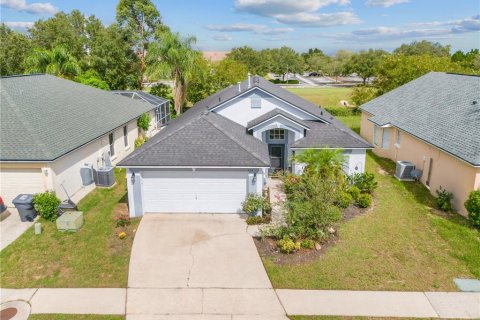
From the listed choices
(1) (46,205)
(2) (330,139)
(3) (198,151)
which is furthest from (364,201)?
(1) (46,205)

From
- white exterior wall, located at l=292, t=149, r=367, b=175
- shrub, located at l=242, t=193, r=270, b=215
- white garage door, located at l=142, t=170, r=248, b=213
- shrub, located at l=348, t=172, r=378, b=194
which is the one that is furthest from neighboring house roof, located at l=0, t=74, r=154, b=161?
shrub, located at l=348, t=172, r=378, b=194

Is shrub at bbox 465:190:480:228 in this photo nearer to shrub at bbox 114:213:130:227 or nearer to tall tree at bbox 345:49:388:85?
shrub at bbox 114:213:130:227

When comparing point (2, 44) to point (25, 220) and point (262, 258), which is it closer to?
point (25, 220)

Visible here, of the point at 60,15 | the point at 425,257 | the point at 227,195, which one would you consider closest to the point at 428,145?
the point at 425,257

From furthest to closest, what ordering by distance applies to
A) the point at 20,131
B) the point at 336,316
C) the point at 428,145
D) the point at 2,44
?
the point at 2,44 < the point at 428,145 < the point at 20,131 < the point at 336,316

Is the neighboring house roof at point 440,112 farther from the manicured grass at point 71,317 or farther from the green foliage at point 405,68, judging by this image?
the manicured grass at point 71,317

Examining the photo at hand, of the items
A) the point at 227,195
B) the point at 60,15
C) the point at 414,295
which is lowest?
the point at 414,295

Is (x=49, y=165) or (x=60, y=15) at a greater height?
(x=60, y=15)

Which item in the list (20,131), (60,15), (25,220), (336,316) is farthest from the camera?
(60,15)
